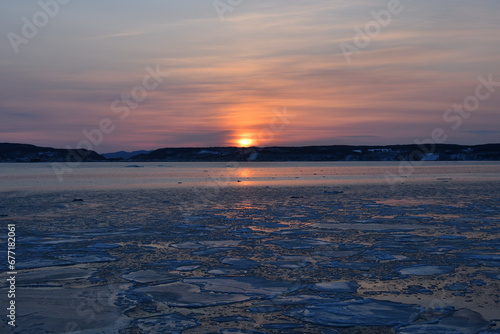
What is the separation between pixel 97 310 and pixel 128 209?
11.0 meters

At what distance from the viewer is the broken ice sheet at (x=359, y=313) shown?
4789 mm

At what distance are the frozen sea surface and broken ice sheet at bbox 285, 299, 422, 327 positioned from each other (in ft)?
0.06

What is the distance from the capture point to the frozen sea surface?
15.8ft

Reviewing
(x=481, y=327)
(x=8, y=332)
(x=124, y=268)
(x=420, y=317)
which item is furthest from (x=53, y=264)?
(x=481, y=327)

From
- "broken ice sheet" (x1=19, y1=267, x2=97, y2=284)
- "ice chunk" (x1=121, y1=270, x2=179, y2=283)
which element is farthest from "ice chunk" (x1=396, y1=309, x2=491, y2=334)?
"broken ice sheet" (x1=19, y1=267, x2=97, y2=284)

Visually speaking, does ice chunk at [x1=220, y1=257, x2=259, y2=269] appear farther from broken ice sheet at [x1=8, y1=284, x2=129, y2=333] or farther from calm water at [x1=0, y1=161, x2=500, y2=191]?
calm water at [x1=0, y1=161, x2=500, y2=191]

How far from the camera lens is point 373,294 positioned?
5699 mm

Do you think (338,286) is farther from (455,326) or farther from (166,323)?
(166,323)

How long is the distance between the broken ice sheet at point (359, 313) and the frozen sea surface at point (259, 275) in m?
0.02

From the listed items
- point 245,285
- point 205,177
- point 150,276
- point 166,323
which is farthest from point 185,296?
point 205,177

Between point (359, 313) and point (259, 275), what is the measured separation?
1.91 meters

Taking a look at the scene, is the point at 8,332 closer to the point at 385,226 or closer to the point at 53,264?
the point at 53,264

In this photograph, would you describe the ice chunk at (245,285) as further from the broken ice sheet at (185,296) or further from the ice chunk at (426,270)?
the ice chunk at (426,270)

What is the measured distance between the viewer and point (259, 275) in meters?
6.66
